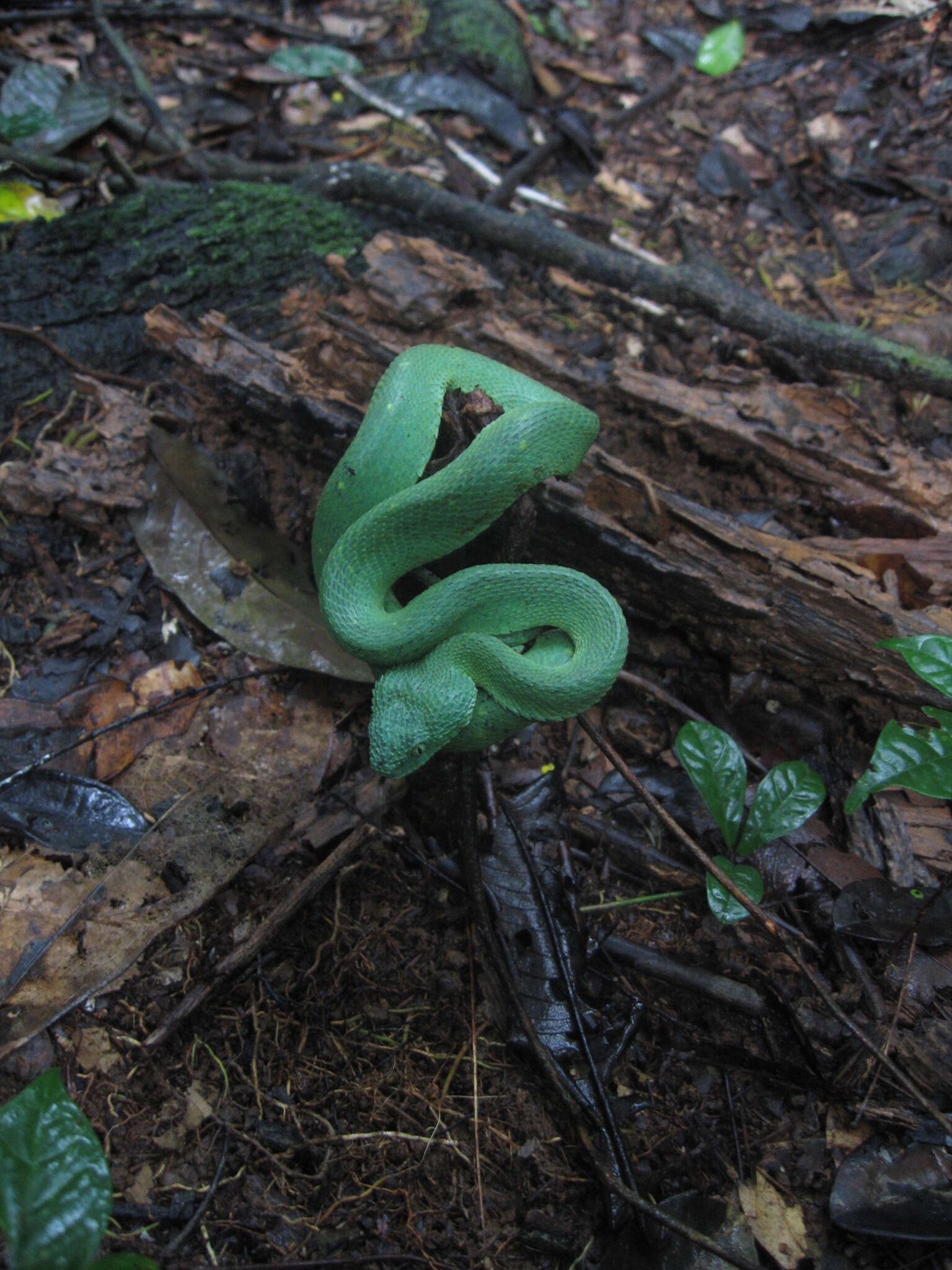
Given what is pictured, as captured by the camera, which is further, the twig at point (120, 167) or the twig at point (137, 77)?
the twig at point (137, 77)

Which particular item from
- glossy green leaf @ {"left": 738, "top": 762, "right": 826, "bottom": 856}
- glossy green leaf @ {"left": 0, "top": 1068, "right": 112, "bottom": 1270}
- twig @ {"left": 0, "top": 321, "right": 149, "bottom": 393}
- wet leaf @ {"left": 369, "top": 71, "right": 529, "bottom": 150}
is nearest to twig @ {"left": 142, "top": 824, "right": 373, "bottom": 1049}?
glossy green leaf @ {"left": 0, "top": 1068, "right": 112, "bottom": 1270}

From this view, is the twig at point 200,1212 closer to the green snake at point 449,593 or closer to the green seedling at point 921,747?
the green snake at point 449,593

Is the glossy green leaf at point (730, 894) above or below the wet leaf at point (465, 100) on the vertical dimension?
below

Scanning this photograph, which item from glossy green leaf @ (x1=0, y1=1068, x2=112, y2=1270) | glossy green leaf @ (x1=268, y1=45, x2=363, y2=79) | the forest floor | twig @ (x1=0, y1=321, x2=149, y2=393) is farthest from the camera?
glossy green leaf @ (x1=268, y1=45, x2=363, y2=79)

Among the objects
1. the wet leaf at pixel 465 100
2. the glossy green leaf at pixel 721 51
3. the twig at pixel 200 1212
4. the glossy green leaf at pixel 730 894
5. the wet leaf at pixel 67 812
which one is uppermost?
the glossy green leaf at pixel 721 51

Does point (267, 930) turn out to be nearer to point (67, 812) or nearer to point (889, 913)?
point (67, 812)

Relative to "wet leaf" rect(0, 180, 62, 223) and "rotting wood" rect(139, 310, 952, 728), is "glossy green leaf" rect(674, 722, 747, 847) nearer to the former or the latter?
"rotting wood" rect(139, 310, 952, 728)

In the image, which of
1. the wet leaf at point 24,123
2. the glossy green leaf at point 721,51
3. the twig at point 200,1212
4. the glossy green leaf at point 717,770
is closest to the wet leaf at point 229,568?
the glossy green leaf at point 717,770
